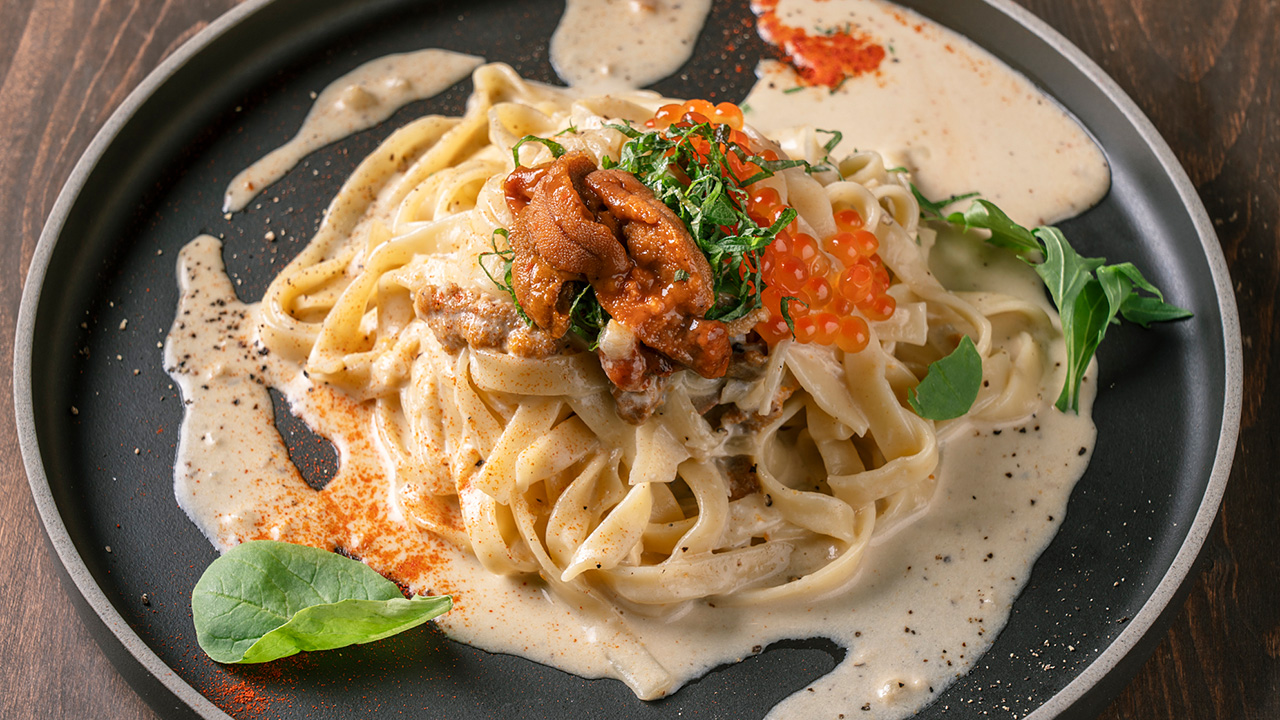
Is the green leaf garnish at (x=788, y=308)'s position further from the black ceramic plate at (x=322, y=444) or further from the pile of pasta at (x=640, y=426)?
the black ceramic plate at (x=322, y=444)

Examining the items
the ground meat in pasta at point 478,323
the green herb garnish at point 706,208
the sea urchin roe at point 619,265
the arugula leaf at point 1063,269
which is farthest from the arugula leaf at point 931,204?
the ground meat in pasta at point 478,323

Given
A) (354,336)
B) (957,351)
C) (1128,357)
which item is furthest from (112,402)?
(1128,357)

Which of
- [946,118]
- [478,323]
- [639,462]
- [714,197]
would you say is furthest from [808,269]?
[946,118]

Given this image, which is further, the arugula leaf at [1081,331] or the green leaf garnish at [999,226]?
the green leaf garnish at [999,226]

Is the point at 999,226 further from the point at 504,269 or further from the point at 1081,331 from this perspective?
the point at 504,269

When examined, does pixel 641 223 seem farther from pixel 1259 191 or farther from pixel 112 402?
pixel 1259 191

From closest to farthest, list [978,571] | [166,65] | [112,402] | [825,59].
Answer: [978,571] → [112,402] → [166,65] → [825,59]
